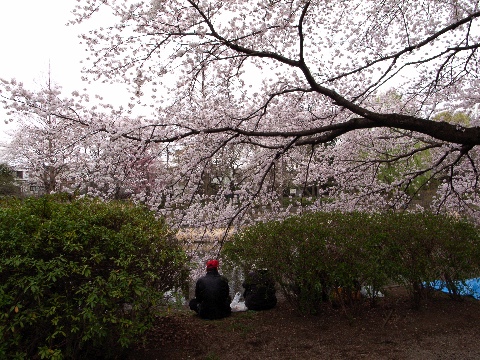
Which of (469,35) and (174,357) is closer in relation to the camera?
(174,357)

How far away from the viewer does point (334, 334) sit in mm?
4270

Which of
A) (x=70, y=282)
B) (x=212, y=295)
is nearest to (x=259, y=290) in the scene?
(x=212, y=295)

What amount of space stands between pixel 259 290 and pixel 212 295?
25.1 inches

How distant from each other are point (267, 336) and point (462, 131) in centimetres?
348

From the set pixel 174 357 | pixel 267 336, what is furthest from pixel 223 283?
pixel 174 357

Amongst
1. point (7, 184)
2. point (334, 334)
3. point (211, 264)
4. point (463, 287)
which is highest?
point (7, 184)

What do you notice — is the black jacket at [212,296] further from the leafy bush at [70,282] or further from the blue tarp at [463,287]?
the blue tarp at [463,287]

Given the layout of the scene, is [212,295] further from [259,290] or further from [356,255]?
[356,255]

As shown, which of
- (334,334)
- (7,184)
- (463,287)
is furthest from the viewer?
(7,184)

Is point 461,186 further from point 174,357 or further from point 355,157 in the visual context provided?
point 174,357

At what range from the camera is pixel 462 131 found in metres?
4.87

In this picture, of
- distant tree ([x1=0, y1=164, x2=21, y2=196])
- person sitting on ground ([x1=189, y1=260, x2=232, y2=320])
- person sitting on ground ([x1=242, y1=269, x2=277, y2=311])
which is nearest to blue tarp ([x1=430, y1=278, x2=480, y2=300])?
person sitting on ground ([x1=242, y1=269, x2=277, y2=311])

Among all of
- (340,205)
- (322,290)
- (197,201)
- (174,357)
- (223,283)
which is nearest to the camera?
(174,357)

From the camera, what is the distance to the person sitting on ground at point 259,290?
484 cm
